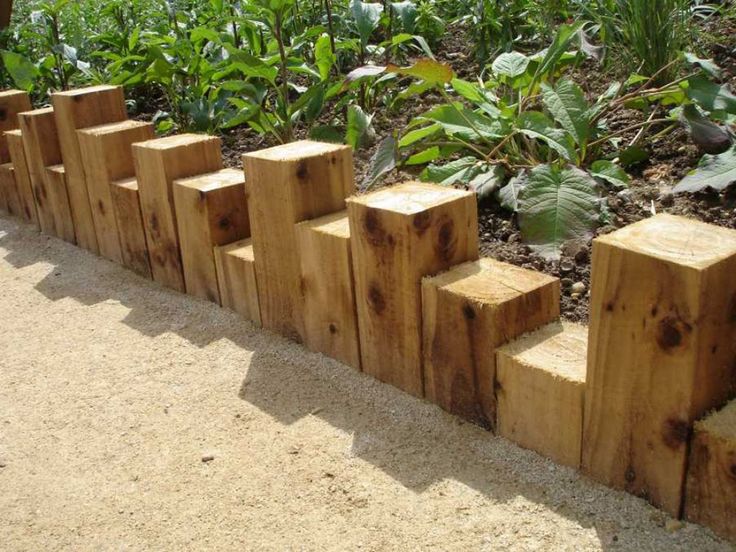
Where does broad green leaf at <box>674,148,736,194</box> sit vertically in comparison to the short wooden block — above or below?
above

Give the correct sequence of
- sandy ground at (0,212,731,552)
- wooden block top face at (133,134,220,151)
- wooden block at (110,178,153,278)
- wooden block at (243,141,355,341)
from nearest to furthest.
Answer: sandy ground at (0,212,731,552), wooden block at (243,141,355,341), wooden block top face at (133,134,220,151), wooden block at (110,178,153,278)

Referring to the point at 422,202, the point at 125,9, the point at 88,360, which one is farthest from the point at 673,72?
the point at 125,9

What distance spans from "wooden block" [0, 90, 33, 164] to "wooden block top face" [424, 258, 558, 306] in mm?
2698

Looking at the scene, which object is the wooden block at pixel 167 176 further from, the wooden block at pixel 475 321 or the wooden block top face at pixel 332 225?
the wooden block at pixel 475 321

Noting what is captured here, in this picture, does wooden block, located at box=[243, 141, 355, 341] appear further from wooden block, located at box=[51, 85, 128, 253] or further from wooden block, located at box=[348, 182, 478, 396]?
wooden block, located at box=[51, 85, 128, 253]

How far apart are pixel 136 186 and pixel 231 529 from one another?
1.60m

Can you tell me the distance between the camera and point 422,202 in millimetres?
2012

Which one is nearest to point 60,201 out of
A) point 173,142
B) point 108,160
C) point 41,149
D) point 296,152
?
point 41,149

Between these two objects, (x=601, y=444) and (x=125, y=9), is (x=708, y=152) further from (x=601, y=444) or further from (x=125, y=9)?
(x=125, y=9)

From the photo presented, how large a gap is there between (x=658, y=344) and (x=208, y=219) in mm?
→ 1521

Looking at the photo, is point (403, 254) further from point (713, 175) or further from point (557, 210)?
point (713, 175)

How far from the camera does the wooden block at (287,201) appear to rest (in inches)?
91.9

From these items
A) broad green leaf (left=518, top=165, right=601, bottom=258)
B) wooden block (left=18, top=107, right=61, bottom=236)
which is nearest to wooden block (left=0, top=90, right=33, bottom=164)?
wooden block (left=18, top=107, right=61, bottom=236)

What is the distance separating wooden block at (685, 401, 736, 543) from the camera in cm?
150
